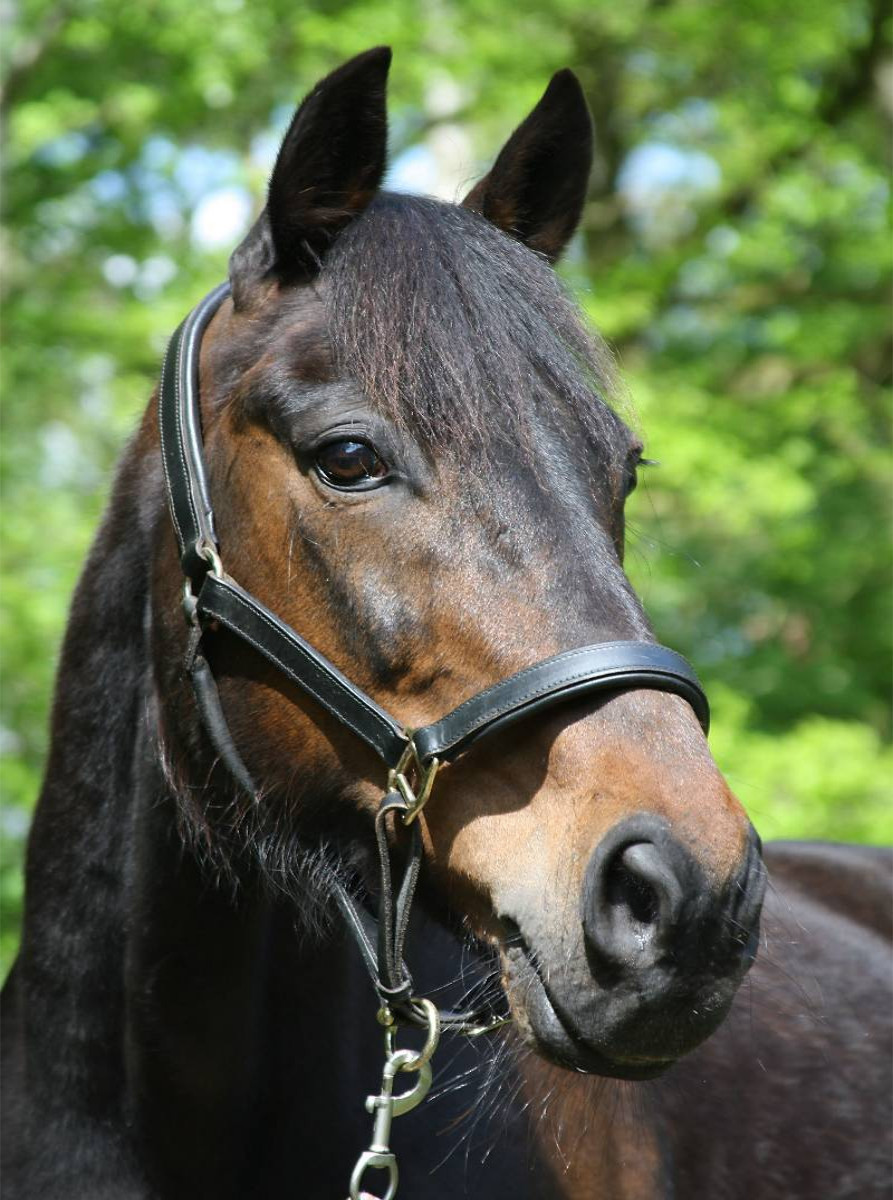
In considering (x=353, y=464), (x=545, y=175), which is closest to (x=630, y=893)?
(x=353, y=464)

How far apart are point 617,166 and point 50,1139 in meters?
13.3

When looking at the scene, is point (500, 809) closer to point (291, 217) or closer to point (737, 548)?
point (291, 217)

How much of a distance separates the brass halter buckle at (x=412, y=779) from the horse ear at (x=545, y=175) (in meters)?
1.29

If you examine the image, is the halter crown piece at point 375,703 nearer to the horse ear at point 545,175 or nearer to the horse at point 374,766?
the horse at point 374,766

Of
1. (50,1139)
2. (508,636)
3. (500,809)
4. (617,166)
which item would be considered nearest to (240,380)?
(508,636)

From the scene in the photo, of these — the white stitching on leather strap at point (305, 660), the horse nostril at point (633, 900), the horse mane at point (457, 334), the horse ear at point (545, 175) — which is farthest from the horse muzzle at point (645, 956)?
the horse ear at point (545, 175)

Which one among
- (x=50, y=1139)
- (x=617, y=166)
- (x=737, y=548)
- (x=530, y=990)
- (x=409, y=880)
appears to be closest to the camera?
(x=530, y=990)

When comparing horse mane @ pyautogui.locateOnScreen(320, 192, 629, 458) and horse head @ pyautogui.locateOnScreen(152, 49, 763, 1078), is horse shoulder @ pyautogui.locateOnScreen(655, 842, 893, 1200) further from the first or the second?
horse mane @ pyautogui.locateOnScreen(320, 192, 629, 458)

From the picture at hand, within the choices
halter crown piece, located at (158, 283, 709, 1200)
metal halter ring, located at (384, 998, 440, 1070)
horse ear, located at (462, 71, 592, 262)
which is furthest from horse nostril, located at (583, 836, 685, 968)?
horse ear, located at (462, 71, 592, 262)

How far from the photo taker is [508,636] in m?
2.09

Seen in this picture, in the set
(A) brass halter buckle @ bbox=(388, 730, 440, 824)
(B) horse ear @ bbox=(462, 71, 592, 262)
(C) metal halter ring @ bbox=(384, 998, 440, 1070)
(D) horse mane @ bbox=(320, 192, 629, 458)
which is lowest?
(C) metal halter ring @ bbox=(384, 998, 440, 1070)

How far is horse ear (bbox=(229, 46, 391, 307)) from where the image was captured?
8.21ft

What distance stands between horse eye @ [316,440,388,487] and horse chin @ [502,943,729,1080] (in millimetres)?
813

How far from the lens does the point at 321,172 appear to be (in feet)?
8.47
